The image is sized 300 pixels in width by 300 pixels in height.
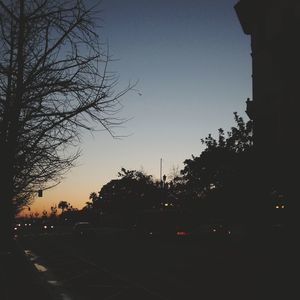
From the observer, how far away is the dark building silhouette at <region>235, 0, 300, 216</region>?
88.5ft

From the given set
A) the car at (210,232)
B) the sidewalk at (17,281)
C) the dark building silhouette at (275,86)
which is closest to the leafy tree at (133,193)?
the car at (210,232)

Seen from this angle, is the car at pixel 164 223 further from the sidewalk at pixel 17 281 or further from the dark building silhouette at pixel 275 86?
the sidewalk at pixel 17 281

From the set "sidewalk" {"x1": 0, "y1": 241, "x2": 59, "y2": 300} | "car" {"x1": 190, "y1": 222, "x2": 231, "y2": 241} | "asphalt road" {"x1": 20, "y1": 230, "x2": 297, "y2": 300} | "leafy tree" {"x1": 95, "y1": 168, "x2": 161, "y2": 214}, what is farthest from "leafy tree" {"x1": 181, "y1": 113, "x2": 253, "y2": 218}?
"leafy tree" {"x1": 95, "y1": 168, "x2": 161, "y2": 214}

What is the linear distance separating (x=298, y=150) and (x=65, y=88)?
66.4 ft

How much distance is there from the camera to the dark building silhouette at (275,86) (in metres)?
27.0

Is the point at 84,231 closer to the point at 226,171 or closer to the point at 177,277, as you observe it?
the point at 226,171

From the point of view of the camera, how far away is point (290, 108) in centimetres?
2733

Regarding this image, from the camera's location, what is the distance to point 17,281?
33.7 ft

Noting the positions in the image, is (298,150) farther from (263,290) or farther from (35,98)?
(35,98)

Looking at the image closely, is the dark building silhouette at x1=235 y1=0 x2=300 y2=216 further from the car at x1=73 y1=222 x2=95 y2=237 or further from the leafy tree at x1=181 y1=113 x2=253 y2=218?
Result: the car at x1=73 y1=222 x2=95 y2=237

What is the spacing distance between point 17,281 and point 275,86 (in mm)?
22661

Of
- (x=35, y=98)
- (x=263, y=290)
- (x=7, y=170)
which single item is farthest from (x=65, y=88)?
(x=263, y=290)

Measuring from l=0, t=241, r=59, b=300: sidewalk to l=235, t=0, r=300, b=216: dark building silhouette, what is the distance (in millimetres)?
19138

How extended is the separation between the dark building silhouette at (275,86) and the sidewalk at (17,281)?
1914cm
